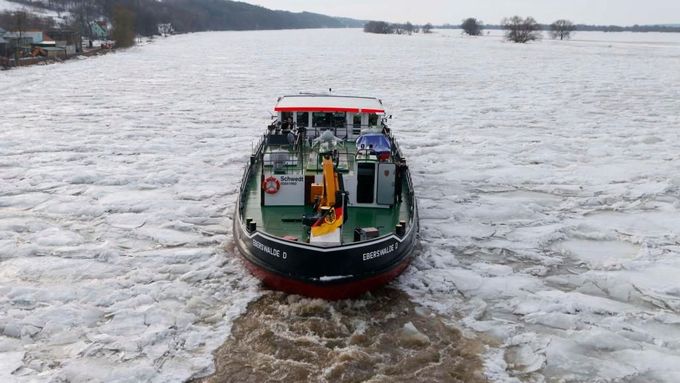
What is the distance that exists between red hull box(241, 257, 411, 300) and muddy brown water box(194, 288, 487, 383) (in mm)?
145

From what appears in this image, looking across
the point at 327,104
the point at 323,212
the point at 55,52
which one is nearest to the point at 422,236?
the point at 323,212

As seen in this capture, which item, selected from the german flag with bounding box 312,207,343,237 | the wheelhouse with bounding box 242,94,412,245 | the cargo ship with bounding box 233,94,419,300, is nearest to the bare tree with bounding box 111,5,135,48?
the cargo ship with bounding box 233,94,419,300

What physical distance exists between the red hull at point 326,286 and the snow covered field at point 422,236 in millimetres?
490

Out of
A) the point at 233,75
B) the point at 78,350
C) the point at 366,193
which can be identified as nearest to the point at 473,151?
the point at 366,193

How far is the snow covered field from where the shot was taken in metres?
9.55

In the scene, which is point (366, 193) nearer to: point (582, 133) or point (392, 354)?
point (392, 354)

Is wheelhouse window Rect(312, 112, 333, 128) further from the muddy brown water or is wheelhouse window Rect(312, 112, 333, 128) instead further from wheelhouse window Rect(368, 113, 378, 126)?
the muddy brown water

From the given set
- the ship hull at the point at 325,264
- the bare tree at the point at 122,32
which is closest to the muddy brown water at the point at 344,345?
the ship hull at the point at 325,264

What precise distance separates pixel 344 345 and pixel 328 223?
2606mm

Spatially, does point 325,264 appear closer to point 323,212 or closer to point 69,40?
point 323,212

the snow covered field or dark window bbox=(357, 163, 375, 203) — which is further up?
dark window bbox=(357, 163, 375, 203)

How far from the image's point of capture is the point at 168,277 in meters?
11.8

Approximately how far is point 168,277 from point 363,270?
4.02 metres

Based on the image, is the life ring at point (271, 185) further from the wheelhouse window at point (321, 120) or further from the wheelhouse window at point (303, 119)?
the wheelhouse window at point (321, 120)
